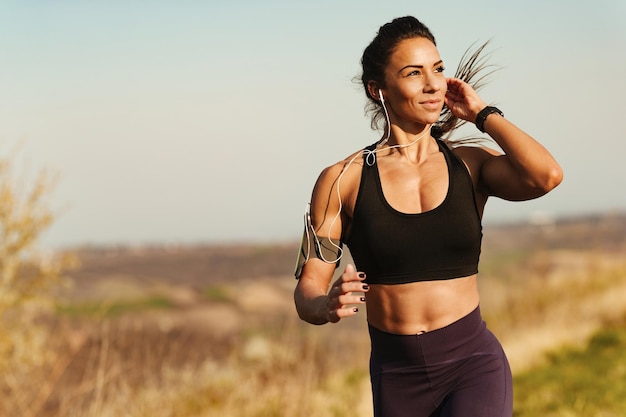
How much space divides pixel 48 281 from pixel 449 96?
4.85 meters

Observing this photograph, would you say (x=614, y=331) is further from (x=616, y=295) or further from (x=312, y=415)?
(x=312, y=415)

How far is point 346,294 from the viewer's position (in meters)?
3.33

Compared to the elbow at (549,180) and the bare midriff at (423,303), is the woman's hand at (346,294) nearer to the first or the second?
the bare midriff at (423,303)

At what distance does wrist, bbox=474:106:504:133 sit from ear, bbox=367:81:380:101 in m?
0.49

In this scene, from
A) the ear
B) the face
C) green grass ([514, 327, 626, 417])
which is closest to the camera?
the face

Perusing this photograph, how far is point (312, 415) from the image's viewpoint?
8.24 metres

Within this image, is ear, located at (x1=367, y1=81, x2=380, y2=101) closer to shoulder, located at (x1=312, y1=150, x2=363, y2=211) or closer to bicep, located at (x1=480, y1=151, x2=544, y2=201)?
shoulder, located at (x1=312, y1=150, x2=363, y2=211)

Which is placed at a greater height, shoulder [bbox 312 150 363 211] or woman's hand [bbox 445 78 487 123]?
woman's hand [bbox 445 78 487 123]

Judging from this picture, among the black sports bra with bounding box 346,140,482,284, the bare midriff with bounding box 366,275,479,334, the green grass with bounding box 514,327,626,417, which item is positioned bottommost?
the green grass with bounding box 514,327,626,417

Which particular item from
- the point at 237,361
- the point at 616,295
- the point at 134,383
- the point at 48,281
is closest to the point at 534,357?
the point at 616,295

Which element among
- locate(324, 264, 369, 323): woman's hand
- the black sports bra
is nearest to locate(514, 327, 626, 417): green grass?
the black sports bra

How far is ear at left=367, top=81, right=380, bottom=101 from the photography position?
13.5ft

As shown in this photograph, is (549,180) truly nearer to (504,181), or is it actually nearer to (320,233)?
(504,181)

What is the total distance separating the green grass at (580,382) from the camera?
28.1 ft
